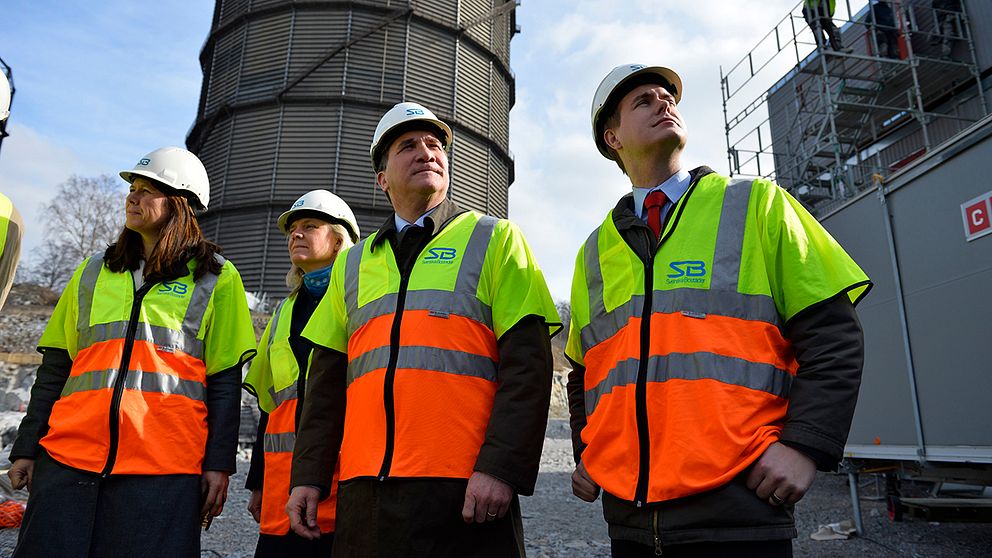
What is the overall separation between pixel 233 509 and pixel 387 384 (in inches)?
228

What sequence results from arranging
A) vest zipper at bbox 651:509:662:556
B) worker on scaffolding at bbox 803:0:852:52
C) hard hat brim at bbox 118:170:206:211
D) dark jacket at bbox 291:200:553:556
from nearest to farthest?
1. vest zipper at bbox 651:509:662:556
2. dark jacket at bbox 291:200:553:556
3. hard hat brim at bbox 118:170:206:211
4. worker on scaffolding at bbox 803:0:852:52

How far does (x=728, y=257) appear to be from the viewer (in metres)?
1.89

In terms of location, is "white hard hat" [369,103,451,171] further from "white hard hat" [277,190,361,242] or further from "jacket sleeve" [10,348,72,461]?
"jacket sleeve" [10,348,72,461]

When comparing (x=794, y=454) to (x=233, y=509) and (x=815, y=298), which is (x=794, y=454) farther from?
(x=233, y=509)

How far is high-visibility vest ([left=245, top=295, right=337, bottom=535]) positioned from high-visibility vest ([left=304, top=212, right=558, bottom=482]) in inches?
→ 28.0

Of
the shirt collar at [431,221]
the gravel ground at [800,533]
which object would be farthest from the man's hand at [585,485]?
the gravel ground at [800,533]

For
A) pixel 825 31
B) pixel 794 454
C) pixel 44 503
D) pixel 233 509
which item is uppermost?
pixel 825 31

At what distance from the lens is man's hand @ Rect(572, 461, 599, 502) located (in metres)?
2.05

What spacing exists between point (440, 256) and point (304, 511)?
998 millimetres

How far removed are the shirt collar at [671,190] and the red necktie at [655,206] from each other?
2 cm

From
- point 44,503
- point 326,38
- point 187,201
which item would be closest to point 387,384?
point 44,503

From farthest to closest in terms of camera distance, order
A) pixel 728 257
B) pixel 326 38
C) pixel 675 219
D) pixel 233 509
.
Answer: pixel 326 38 < pixel 233 509 < pixel 675 219 < pixel 728 257

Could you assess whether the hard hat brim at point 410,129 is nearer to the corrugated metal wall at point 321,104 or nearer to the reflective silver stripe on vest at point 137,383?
the reflective silver stripe on vest at point 137,383

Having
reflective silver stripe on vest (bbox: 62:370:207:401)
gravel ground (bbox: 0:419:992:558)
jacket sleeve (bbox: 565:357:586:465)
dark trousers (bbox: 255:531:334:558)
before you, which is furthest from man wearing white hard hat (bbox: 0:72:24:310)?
gravel ground (bbox: 0:419:992:558)
